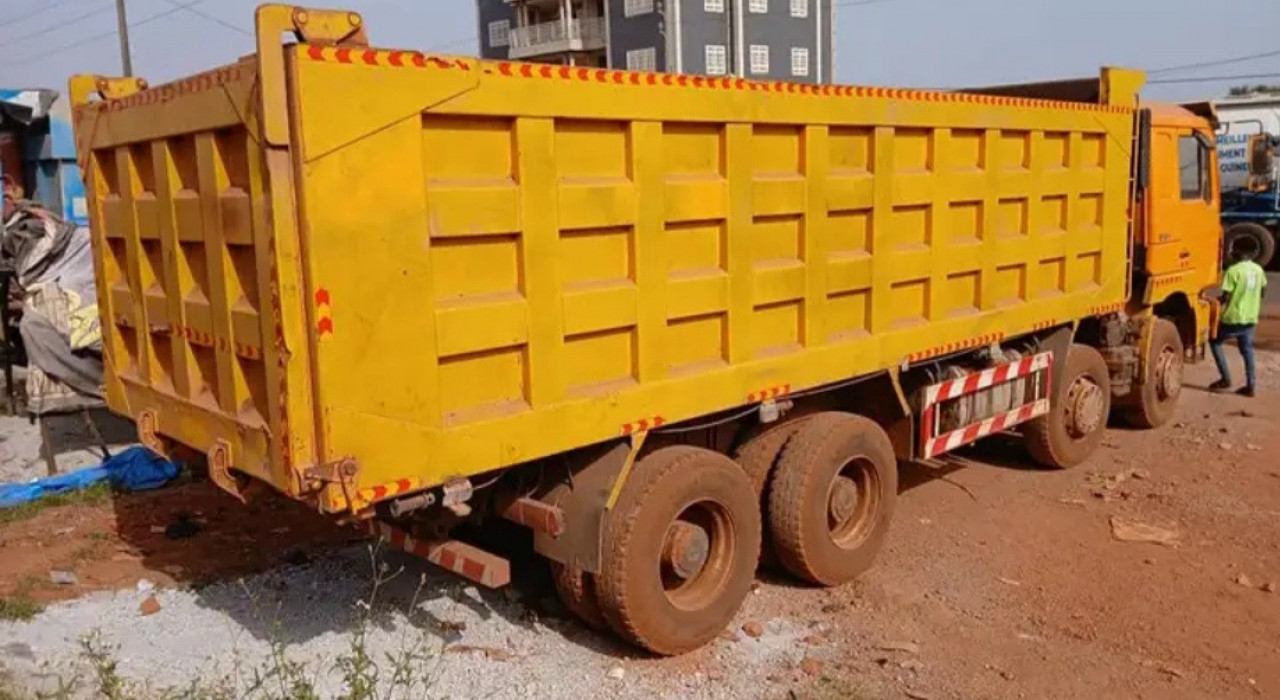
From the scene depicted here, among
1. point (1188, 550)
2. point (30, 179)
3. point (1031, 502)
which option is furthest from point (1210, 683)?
point (30, 179)

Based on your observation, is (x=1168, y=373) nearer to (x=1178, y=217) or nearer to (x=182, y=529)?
(x=1178, y=217)

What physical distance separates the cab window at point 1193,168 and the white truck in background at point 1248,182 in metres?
13.1

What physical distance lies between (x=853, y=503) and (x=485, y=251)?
2.84m

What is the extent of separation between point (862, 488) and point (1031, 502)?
1938mm

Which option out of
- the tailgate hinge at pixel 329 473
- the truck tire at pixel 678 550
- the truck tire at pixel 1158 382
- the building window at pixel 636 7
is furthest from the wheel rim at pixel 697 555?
the building window at pixel 636 7

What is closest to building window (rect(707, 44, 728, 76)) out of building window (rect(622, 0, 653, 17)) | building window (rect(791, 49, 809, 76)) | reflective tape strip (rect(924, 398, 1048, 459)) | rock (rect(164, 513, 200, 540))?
building window (rect(622, 0, 653, 17))

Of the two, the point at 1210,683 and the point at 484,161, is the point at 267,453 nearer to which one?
the point at 484,161

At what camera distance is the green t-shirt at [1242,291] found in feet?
33.7

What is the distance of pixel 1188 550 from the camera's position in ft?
20.7

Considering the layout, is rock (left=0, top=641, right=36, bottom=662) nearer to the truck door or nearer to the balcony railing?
the truck door

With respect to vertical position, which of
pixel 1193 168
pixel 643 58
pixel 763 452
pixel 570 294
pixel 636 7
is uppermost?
pixel 636 7

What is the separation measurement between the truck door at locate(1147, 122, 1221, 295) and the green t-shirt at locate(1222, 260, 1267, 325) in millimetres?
809

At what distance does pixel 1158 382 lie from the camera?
9242 millimetres

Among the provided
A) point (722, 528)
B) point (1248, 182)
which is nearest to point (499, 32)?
point (1248, 182)
